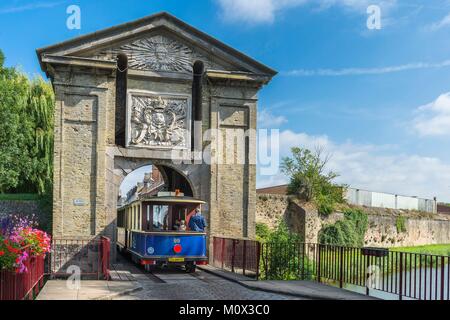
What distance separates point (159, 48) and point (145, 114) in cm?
268

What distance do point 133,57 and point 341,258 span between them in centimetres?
1193

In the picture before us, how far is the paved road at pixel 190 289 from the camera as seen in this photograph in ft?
43.2

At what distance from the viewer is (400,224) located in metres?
39.8

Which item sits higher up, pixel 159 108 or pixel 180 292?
pixel 159 108

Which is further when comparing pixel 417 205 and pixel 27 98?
pixel 417 205

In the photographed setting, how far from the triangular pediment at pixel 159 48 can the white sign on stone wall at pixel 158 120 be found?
1.14 metres

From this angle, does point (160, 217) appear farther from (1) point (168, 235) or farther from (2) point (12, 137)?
(2) point (12, 137)

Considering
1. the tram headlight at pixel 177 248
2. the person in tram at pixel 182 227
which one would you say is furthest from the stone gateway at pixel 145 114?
the tram headlight at pixel 177 248

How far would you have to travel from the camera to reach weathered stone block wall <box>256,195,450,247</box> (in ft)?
98.2

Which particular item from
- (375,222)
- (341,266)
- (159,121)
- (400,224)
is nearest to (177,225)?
(159,121)
